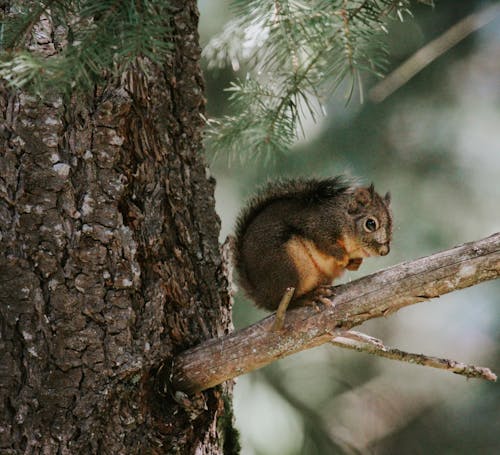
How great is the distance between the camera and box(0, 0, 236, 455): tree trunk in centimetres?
132

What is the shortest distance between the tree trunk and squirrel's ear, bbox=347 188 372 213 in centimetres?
57

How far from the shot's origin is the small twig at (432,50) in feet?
7.71

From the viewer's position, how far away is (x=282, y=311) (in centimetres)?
136

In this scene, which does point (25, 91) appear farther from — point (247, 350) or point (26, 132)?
point (247, 350)

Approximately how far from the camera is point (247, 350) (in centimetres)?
140

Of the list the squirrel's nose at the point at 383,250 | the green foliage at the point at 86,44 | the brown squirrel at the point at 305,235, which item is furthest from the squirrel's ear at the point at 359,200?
the green foliage at the point at 86,44

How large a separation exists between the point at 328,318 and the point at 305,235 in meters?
0.42

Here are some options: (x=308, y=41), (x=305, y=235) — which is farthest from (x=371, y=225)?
(x=308, y=41)

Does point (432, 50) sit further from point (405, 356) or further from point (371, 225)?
point (405, 356)

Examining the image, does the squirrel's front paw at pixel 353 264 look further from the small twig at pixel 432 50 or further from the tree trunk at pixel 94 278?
the small twig at pixel 432 50

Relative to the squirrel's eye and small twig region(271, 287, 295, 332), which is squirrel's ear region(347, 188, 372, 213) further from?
small twig region(271, 287, 295, 332)

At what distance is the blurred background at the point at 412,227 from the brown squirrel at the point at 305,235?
0.42m

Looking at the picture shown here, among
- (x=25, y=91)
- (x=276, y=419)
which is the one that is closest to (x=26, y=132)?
(x=25, y=91)

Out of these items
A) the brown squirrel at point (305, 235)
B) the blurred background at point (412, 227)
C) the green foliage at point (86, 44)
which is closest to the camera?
the green foliage at point (86, 44)
